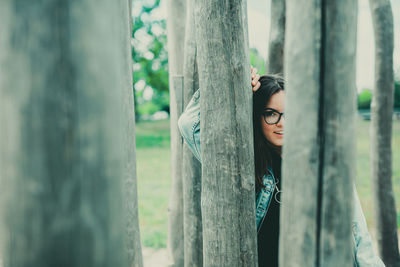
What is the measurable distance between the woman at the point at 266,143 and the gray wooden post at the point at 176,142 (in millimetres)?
932

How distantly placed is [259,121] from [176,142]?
110cm

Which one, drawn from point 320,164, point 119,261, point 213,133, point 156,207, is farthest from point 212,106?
point 156,207

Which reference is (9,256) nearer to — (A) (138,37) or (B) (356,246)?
(B) (356,246)

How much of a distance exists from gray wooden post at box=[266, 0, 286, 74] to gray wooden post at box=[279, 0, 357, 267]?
201 cm

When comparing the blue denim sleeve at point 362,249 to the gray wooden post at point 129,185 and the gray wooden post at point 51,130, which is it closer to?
the gray wooden post at point 129,185

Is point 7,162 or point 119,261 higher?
point 7,162

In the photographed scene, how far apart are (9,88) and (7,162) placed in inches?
5.4

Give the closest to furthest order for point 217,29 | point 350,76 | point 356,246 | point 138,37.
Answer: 1. point 350,76
2. point 217,29
3. point 356,246
4. point 138,37

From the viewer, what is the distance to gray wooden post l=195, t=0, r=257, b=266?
128cm

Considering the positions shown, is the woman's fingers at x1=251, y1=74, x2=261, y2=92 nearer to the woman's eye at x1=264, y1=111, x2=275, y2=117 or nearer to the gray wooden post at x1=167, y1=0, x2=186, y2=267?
the woman's eye at x1=264, y1=111, x2=275, y2=117

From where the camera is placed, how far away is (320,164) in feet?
2.70

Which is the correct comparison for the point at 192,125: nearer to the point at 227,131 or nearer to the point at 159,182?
the point at 227,131

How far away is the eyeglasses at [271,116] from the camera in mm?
1577

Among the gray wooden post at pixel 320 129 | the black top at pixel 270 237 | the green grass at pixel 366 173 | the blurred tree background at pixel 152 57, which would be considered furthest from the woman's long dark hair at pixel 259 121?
the blurred tree background at pixel 152 57
